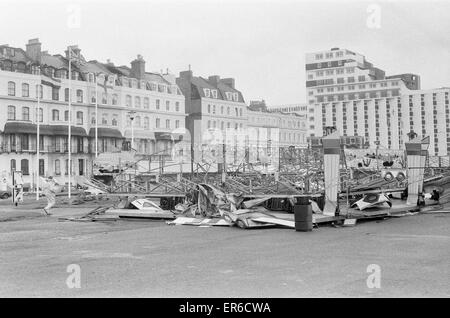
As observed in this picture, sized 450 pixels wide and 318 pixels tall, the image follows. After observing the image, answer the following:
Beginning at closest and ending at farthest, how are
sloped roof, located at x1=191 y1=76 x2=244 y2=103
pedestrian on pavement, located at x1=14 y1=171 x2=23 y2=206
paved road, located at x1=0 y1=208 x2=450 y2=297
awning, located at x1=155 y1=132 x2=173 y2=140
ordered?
paved road, located at x1=0 y1=208 x2=450 y2=297
pedestrian on pavement, located at x1=14 y1=171 x2=23 y2=206
awning, located at x1=155 y1=132 x2=173 y2=140
sloped roof, located at x1=191 y1=76 x2=244 y2=103

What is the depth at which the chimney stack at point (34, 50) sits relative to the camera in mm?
75125

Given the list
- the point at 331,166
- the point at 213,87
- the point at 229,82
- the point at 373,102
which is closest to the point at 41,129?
the point at 213,87

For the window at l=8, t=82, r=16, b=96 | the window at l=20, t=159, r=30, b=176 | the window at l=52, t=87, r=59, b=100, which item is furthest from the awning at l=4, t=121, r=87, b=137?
the window at l=52, t=87, r=59, b=100

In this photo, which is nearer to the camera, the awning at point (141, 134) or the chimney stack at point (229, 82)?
the awning at point (141, 134)

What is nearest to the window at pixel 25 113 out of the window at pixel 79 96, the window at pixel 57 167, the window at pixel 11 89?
the window at pixel 11 89

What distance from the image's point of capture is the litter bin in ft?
63.5

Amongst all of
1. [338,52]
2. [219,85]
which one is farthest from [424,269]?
[338,52]

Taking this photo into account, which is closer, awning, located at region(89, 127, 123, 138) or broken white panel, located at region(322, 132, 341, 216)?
broken white panel, located at region(322, 132, 341, 216)

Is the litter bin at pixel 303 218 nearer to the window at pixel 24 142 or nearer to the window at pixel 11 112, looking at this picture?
the window at pixel 24 142

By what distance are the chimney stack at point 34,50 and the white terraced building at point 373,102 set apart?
376 feet

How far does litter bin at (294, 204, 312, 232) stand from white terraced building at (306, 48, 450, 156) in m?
159

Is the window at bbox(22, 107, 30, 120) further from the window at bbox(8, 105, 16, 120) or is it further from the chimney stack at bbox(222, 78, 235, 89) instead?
the chimney stack at bbox(222, 78, 235, 89)

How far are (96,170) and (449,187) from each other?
1129 inches
